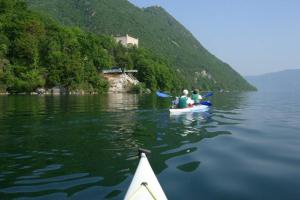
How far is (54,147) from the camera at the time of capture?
1484 cm

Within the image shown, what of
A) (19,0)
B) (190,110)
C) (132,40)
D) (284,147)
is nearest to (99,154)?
(284,147)

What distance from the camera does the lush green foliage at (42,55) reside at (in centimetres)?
8888

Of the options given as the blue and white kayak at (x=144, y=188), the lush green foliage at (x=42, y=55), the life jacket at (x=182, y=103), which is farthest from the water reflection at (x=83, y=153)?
the lush green foliage at (x=42, y=55)

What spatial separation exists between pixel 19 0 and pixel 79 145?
412 feet

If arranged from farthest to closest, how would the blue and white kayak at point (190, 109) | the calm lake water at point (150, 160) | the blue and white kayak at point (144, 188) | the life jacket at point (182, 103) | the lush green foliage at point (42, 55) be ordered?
the lush green foliage at point (42, 55)
the life jacket at point (182, 103)
the blue and white kayak at point (190, 109)
the calm lake water at point (150, 160)
the blue and white kayak at point (144, 188)

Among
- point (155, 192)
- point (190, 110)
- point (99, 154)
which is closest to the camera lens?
point (155, 192)

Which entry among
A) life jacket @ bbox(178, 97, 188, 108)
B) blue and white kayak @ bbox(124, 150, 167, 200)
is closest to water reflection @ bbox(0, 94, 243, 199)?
blue and white kayak @ bbox(124, 150, 167, 200)

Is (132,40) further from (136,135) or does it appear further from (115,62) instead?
(136,135)

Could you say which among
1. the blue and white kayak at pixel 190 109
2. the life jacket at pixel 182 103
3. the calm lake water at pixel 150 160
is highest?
the life jacket at pixel 182 103

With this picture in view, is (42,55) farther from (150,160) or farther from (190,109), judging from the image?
(150,160)

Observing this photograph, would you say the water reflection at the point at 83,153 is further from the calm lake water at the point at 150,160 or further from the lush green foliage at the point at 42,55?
the lush green foliage at the point at 42,55

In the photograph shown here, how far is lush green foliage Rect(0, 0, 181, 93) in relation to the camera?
88875 mm

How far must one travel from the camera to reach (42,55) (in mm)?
99688

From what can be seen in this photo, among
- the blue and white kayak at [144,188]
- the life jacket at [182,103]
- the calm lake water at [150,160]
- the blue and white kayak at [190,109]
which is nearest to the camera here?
the blue and white kayak at [144,188]
